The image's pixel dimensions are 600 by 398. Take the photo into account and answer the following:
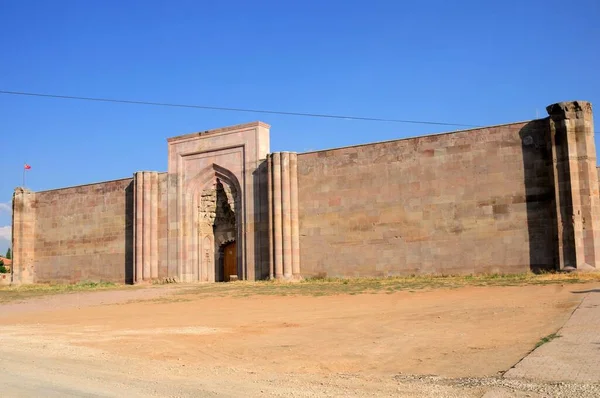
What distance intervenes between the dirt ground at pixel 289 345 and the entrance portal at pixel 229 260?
1246 centimetres

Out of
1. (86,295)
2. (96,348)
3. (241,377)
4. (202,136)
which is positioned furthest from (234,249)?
(241,377)

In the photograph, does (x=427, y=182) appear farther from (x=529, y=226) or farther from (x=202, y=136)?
(x=202, y=136)

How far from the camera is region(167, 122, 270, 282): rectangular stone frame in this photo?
86.6ft

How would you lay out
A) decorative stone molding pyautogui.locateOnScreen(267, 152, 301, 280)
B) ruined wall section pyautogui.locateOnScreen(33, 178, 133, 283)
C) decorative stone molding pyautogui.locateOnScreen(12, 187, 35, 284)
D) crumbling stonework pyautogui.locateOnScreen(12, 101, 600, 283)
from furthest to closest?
decorative stone molding pyautogui.locateOnScreen(12, 187, 35, 284), ruined wall section pyautogui.locateOnScreen(33, 178, 133, 283), decorative stone molding pyautogui.locateOnScreen(267, 152, 301, 280), crumbling stonework pyautogui.locateOnScreen(12, 101, 600, 283)

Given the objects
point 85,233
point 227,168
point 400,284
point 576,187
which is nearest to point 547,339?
point 400,284

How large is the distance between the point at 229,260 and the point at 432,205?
10.9 m

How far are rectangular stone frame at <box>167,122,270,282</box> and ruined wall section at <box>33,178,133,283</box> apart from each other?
2.67 meters

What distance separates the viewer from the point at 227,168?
1088 inches

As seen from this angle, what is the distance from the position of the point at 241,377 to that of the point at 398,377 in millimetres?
1736

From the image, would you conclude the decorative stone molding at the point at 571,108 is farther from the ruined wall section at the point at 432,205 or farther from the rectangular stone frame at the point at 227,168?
the rectangular stone frame at the point at 227,168

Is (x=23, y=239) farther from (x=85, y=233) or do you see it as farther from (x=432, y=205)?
(x=432, y=205)

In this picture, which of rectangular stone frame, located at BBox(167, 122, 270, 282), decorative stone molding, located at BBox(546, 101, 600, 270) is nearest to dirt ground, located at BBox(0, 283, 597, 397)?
decorative stone molding, located at BBox(546, 101, 600, 270)

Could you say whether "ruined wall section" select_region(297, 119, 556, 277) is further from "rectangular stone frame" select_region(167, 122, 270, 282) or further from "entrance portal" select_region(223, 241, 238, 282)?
"entrance portal" select_region(223, 241, 238, 282)

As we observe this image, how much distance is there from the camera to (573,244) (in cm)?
1945
